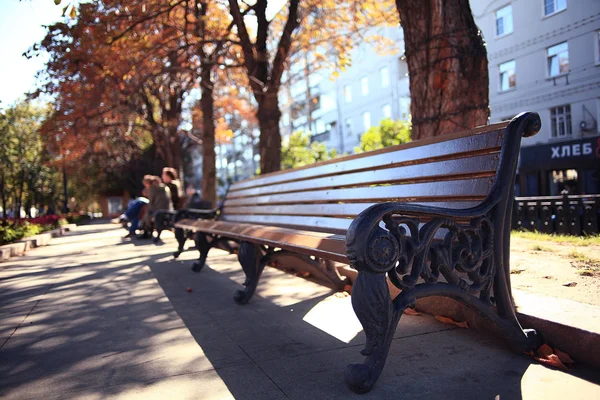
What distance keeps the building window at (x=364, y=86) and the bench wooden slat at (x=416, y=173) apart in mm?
35327

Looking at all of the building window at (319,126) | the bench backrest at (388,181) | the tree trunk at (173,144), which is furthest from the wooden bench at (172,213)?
the building window at (319,126)

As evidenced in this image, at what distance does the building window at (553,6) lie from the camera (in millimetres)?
15734

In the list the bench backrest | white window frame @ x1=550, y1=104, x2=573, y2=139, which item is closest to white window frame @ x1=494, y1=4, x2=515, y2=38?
white window frame @ x1=550, y1=104, x2=573, y2=139

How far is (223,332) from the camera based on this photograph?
143 inches

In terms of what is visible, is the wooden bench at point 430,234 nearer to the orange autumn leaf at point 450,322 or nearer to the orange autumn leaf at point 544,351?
the orange autumn leaf at point 544,351

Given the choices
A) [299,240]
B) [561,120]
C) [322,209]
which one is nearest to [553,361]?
[299,240]

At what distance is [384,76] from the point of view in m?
36.3

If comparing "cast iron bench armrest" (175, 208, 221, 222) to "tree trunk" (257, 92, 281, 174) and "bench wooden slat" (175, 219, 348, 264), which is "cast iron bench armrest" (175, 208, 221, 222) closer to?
"bench wooden slat" (175, 219, 348, 264)

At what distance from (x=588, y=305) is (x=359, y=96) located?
38.6m

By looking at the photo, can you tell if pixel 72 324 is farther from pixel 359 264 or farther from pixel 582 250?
pixel 582 250

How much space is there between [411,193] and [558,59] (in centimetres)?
1852

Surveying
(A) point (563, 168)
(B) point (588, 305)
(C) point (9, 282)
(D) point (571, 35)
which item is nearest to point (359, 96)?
(A) point (563, 168)

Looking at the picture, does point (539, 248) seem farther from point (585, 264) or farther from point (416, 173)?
point (416, 173)

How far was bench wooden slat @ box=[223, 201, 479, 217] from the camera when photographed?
2.86 meters
